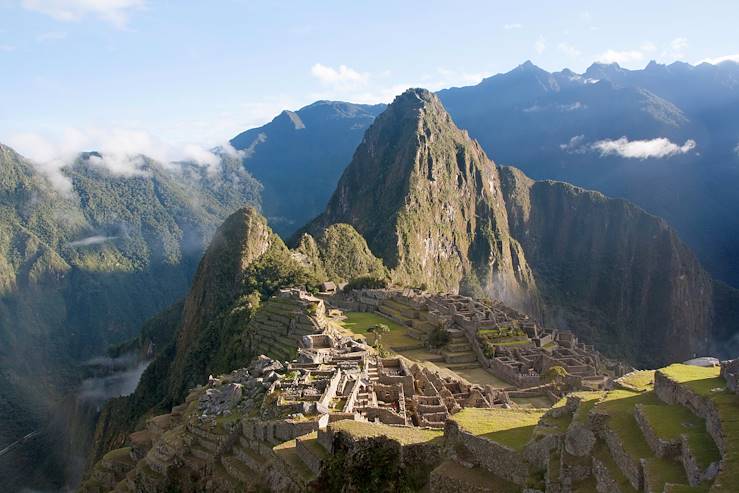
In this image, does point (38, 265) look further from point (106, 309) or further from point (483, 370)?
point (483, 370)

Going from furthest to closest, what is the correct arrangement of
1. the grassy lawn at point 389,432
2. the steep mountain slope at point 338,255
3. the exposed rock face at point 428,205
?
1. the exposed rock face at point 428,205
2. the steep mountain slope at point 338,255
3. the grassy lawn at point 389,432

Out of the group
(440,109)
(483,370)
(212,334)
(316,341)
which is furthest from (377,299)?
(440,109)

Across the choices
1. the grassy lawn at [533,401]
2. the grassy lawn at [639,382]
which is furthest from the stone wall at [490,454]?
the grassy lawn at [533,401]

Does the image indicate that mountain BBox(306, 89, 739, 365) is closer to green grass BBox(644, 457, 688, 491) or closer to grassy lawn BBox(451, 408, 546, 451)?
grassy lawn BBox(451, 408, 546, 451)

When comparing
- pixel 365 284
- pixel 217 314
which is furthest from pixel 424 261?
pixel 217 314

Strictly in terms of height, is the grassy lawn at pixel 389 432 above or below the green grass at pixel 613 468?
below

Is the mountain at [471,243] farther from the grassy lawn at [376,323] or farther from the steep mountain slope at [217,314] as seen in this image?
the grassy lawn at [376,323]
